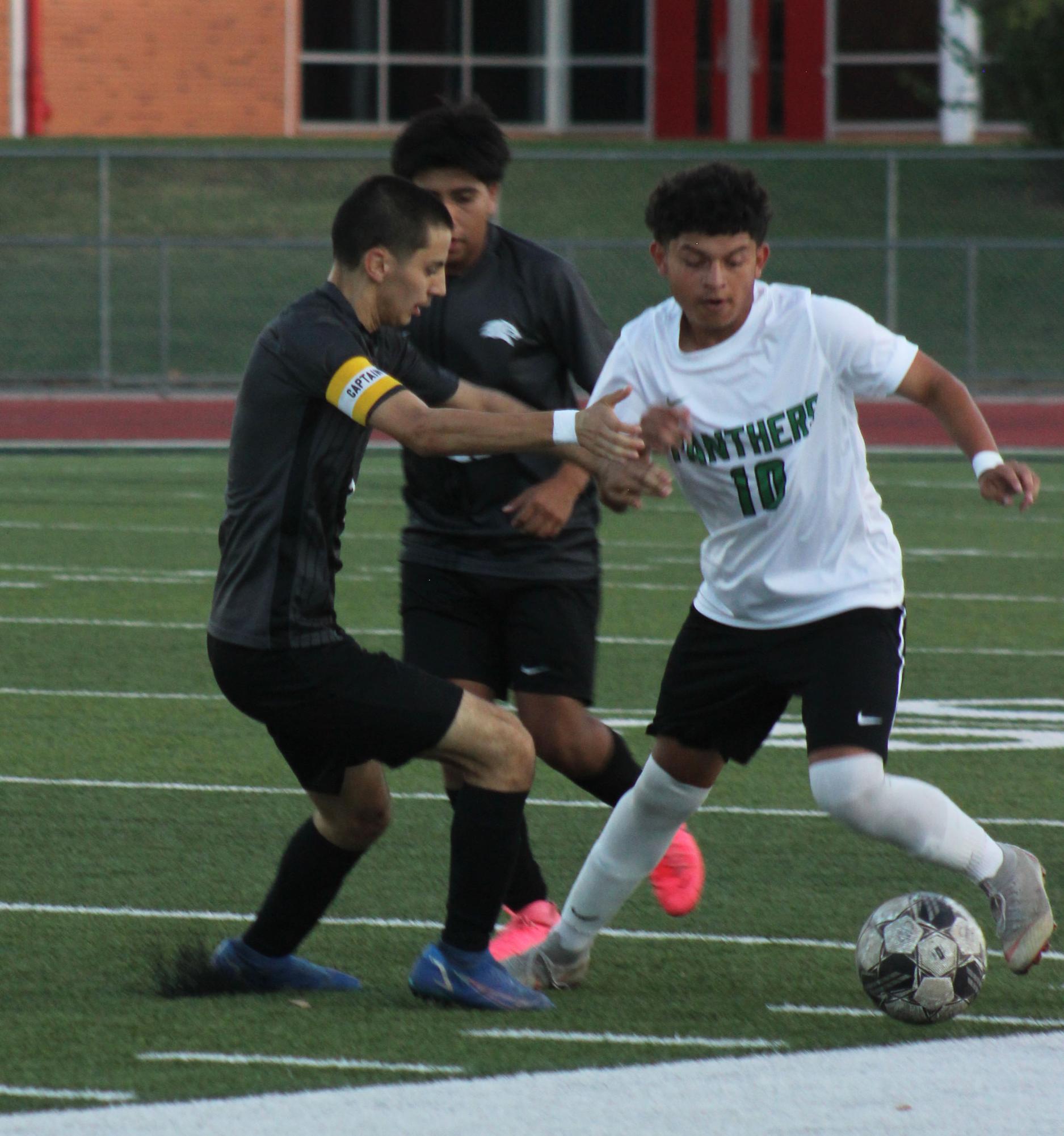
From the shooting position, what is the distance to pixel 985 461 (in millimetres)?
4879

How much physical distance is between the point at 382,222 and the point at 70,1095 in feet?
6.18

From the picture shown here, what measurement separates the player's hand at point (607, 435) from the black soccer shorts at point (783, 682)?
593mm

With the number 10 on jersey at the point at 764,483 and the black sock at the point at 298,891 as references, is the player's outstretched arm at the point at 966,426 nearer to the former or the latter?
the number 10 on jersey at the point at 764,483

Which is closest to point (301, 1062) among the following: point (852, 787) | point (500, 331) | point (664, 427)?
point (852, 787)

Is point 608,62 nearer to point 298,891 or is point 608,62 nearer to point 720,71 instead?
point 720,71

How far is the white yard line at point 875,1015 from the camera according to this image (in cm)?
479

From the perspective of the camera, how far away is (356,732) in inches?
188

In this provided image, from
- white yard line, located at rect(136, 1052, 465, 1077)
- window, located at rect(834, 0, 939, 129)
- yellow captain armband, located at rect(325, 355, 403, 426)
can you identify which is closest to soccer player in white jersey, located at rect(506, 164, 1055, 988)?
yellow captain armband, located at rect(325, 355, 403, 426)

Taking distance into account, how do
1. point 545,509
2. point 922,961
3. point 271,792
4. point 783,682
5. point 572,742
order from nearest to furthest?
point 922,961 → point 783,682 → point 545,509 → point 572,742 → point 271,792

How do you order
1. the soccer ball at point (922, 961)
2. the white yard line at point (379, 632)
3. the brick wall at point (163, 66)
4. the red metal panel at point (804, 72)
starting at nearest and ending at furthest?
1. the soccer ball at point (922, 961)
2. the white yard line at point (379, 632)
3. the brick wall at point (163, 66)
4. the red metal panel at point (804, 72)

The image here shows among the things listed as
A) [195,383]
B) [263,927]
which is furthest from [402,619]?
[195,383]

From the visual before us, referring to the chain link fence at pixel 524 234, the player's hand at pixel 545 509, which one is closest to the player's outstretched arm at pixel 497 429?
the player's hand at pixel 545 509

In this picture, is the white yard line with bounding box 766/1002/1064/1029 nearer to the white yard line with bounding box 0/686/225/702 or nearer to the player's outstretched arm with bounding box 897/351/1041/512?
the player's outstretched arm with bounding box 897/351/1041/512

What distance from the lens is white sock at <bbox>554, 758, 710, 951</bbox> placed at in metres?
5.12
